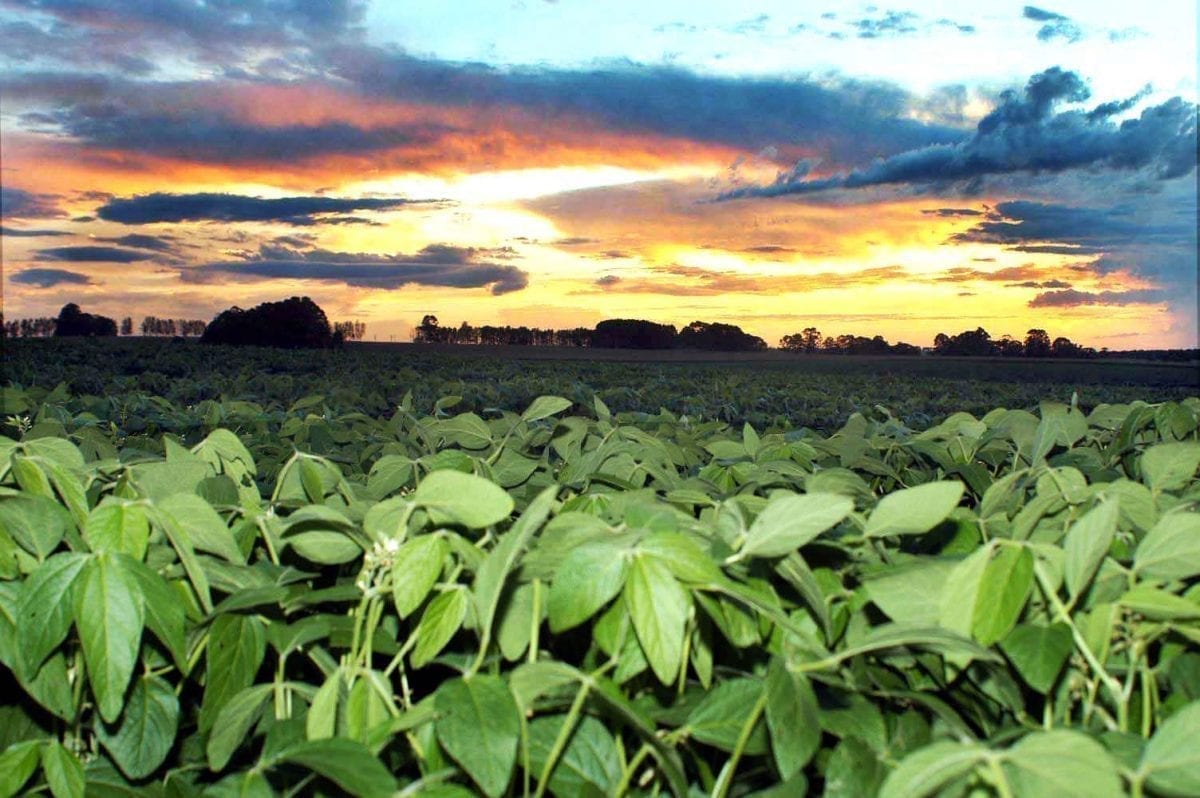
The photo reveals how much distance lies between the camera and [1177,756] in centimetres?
57

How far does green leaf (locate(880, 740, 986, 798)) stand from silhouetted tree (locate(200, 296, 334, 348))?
7327mm

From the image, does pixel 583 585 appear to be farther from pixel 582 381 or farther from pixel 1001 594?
pixel 582 381

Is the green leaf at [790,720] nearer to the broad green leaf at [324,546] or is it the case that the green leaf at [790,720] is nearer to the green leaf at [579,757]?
the green leaf at [579,757]

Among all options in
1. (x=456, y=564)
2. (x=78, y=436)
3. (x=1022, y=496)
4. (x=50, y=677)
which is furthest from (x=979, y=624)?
(x=78, y=436)

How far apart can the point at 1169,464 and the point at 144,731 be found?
1.06 meters

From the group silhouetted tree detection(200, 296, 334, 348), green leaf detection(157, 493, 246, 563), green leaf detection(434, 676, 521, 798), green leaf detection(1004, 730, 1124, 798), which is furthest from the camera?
silhouetted tree detection(200, 296, 334, 348)

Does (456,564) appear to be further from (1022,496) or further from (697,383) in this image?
(697,383)

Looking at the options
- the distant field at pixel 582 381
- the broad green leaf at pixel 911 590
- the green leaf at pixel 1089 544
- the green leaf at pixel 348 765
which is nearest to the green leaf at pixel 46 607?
the green leaf at pixel 348 765

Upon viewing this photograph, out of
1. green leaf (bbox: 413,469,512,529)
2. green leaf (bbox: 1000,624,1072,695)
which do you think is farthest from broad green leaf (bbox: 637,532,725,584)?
green leaf (bbox: 1000,624,1072,695)

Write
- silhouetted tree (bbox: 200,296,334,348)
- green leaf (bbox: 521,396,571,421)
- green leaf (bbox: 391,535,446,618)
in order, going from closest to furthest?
green leaf (bbox: 391,535,446,618) → green leaf (bbox: 521,396,571,421) → silhouetted tree (bbox: 200,296,334,348)

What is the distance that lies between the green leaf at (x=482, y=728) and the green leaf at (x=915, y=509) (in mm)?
315

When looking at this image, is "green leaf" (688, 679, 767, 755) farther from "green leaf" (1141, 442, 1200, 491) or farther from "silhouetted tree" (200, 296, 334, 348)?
"silhouetted tree" (200, 296, 334, 348)

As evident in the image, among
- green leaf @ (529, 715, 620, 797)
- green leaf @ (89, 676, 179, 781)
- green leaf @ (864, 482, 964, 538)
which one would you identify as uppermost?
green leaf @ (864, 482, 964, 538)

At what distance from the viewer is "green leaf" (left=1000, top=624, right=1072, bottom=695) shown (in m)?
0.69
